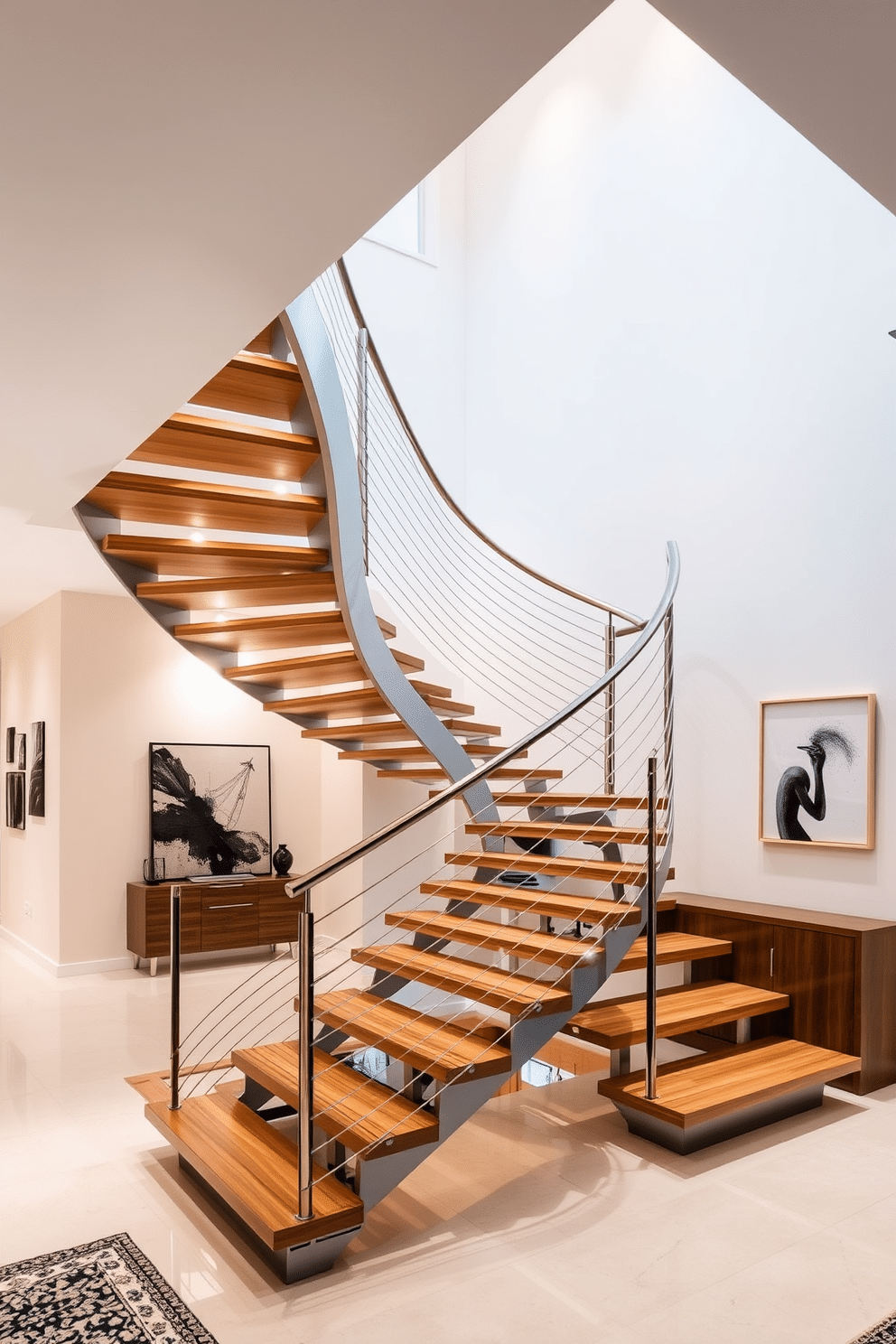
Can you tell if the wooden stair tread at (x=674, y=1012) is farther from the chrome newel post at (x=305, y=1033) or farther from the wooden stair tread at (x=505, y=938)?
the chrome newel post at (x=305, y=1033)

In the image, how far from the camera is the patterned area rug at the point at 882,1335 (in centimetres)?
232

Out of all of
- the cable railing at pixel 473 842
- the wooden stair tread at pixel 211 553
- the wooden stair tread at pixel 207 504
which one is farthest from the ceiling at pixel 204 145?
the cable railing at pixel 473 842

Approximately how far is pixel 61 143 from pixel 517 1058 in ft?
9.21

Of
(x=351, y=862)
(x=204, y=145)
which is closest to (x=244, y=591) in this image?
(x=351, y=862)

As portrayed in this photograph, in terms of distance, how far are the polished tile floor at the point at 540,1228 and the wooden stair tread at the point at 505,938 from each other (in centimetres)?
68

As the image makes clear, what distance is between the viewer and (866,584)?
456 centimetres

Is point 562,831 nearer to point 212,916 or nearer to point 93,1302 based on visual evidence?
point 93,1302

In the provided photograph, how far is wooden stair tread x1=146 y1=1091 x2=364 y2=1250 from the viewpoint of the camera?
2.58 metres

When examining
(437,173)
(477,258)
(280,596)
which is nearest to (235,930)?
(280,596)

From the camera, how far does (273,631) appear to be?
4133 millimetres

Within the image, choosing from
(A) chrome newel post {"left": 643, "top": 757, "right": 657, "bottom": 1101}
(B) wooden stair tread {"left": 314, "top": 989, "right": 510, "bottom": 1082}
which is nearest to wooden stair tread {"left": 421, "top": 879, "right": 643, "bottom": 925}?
(A) chrome newel post {"left": 643, "top": 757, "right": 657, "bottom": 1101}

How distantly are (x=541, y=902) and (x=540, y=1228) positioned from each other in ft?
4.04

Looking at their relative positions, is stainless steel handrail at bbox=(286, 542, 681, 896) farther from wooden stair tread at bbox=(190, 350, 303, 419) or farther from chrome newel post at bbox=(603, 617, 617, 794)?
wooden stair tread at bbox=(190, 350, 303, 419)

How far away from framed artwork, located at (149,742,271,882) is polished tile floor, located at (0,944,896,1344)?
2832 mm
